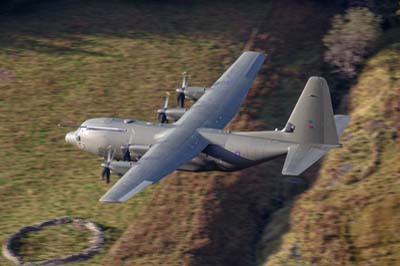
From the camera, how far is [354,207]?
42188mm

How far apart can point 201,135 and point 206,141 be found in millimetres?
498

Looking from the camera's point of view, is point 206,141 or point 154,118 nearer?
point 206,141

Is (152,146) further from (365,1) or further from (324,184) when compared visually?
(365,1)

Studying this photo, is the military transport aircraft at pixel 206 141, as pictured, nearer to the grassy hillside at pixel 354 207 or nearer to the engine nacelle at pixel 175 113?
the engine nacelle at pixel 175 113

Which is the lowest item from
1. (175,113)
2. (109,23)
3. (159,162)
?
(159,162)

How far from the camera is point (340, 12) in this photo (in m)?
66.4

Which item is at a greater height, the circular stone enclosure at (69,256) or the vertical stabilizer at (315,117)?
the vertical stabilizer at (315,117)

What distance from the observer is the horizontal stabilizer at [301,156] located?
3794 centimetres

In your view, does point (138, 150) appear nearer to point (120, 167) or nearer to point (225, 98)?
point (120, 167)

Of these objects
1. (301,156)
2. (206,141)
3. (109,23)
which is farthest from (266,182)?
(109,23)

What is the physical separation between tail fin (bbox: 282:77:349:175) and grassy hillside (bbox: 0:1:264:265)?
9.02 meters

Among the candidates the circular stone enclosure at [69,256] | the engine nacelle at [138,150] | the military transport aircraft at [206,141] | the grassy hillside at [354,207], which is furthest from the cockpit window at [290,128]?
the circular stone enclosure at [69,256]

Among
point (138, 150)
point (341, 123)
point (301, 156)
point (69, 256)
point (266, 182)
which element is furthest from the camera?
point (266, 182)

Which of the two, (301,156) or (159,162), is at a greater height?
(301,156)
